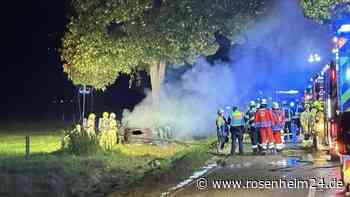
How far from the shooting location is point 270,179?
42.2ft

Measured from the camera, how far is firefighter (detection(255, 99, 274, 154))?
60.4ft

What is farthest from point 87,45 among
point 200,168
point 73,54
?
point 200,168

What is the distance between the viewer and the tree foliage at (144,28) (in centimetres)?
1961

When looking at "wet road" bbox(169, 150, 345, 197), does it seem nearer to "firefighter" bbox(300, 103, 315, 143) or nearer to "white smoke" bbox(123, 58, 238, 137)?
"firefighter" bbox(300, 103, 315, 143)

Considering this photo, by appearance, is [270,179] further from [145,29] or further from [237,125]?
Result: [145,29]

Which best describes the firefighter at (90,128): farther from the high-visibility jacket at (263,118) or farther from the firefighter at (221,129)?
the high-visibility jacket at (263,118)

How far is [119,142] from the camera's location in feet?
74.5

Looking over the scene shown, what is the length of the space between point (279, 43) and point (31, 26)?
25.0 m

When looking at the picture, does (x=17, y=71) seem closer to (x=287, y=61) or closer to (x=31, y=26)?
(x=31, y=26)

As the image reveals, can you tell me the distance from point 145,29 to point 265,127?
4.90 m

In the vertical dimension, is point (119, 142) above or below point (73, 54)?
below

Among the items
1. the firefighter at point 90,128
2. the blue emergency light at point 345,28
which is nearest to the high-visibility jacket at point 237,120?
the firefighter at point 90,128

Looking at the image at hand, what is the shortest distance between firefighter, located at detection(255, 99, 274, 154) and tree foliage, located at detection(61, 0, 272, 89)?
319cm

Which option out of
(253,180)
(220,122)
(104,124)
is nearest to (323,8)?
(253,180)
